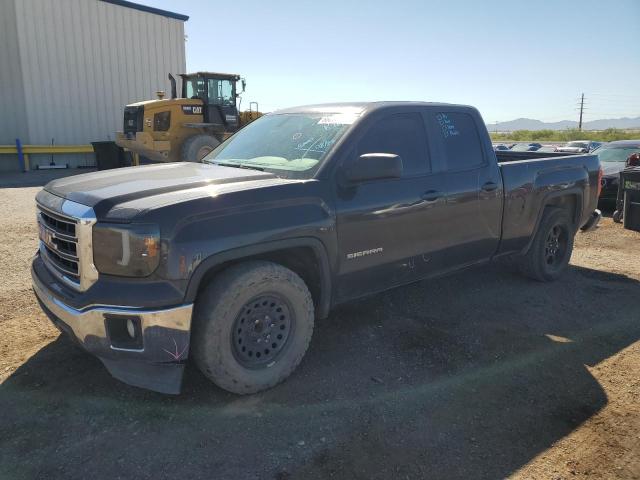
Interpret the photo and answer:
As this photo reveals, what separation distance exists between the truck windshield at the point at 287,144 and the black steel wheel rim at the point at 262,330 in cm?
94

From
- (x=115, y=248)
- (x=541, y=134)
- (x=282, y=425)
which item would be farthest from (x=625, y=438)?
(x=541, y=134)

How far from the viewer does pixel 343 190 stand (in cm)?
359

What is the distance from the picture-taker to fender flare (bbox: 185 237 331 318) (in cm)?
289

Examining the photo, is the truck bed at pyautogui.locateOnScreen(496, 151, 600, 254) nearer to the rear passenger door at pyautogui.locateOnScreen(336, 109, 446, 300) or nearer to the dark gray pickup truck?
the dark gray pickup truck

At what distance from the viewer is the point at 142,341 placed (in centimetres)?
285

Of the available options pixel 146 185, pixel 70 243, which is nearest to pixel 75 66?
pixel 146 185

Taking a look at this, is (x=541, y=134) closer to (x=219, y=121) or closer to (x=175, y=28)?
(x=175, y=28)

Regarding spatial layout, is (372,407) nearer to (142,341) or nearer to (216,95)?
(142,341)

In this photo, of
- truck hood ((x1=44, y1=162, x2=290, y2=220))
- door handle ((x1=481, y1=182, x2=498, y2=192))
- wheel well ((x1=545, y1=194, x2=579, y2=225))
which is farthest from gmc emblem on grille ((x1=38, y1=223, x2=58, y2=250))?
wheel well ((x1=545, y1=194, x2=579, y2=225))

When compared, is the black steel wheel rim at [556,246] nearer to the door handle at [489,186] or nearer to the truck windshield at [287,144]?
Answer: the door handle at [489,186]

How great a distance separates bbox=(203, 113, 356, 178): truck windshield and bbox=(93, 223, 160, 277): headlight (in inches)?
46.8

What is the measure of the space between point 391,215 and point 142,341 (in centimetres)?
200

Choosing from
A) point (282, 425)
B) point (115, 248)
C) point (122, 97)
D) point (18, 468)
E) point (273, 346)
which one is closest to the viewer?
point (18, 468)

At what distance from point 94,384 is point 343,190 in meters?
2.17
